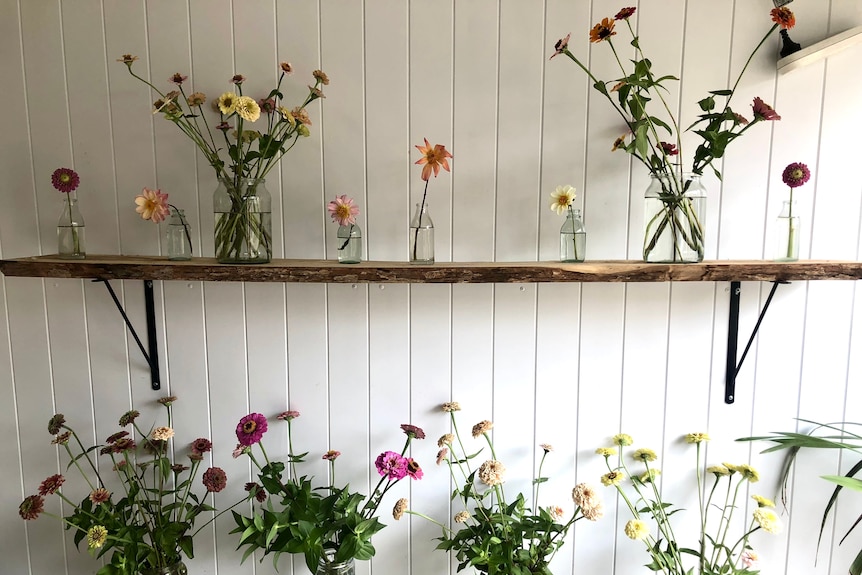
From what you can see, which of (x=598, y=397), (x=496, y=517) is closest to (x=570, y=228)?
(x=598, y=397)

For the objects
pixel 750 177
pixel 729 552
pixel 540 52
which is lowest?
pixel 729 552

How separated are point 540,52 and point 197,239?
87cm

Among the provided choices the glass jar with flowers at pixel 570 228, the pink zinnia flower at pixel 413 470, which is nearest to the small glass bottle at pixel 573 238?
the glass jar with flowers at pixel 570 228

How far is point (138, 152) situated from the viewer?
122cm

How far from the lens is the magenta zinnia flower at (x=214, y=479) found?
1.16 meters

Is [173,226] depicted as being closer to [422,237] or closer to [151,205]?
[151,205]

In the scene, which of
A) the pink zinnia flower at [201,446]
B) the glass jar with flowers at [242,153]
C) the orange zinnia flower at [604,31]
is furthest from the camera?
the pink zinnia flower at [201,446]

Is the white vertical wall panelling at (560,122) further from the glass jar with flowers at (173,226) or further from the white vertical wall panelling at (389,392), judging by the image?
the glass jar with flowers at (173,226)

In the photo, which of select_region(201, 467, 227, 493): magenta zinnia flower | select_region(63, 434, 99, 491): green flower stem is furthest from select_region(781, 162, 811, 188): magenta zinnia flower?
select_region(63, 434, 99, 491): green flower stem

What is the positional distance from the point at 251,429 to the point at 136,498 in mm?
364

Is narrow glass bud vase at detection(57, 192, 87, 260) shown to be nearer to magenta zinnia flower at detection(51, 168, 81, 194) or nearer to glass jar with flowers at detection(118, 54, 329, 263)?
magenta zinnia flower at detection(51, 168, 81, 194)

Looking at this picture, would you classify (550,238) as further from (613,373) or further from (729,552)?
(729,552)

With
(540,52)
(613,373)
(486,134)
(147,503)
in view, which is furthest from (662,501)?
(147,503)

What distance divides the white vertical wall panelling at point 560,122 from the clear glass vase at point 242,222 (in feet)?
1.97
